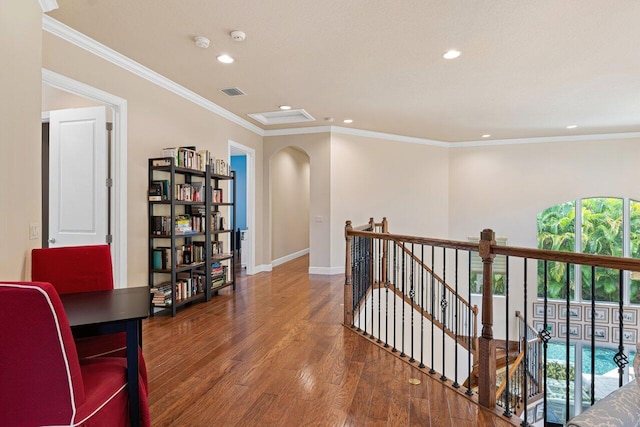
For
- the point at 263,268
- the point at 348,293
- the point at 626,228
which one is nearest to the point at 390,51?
the point at 348,293

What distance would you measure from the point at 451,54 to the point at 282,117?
312 centimetres

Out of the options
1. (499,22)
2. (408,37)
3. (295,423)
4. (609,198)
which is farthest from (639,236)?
(295,423)

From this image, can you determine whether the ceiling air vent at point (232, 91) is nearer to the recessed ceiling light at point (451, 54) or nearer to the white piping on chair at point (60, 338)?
the recessed ceiling light at point (451, 54)

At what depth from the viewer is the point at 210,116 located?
4824 mm

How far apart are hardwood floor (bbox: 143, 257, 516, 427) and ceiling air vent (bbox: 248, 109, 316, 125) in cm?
320

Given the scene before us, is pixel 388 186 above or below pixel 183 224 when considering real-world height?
Answer: above

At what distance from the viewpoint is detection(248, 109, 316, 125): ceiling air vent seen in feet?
17.6

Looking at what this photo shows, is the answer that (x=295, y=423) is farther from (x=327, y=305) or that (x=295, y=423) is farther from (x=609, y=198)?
(x=609, y=198)

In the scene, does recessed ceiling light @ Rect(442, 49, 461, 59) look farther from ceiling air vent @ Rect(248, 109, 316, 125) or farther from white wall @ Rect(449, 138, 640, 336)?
white wall @ Rect(449, 138, 640, 336)

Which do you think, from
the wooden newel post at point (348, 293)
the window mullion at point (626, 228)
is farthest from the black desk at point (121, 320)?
the window mullion at point (626, 228)

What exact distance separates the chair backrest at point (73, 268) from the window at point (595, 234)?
7717mm

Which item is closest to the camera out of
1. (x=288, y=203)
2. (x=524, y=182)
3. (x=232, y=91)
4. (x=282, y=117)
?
(x=232, y=91)

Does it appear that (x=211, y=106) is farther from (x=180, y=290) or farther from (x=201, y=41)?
(x=180, y=290)

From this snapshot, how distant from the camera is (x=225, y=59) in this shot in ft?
11.0
